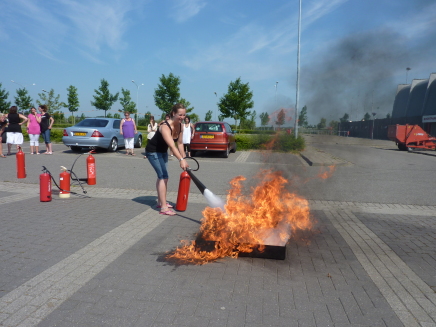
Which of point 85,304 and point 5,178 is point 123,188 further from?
point 85,304

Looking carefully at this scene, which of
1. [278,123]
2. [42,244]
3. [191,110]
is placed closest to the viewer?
[42,244]

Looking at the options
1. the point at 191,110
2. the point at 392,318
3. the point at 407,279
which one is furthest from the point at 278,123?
the point at 191,110

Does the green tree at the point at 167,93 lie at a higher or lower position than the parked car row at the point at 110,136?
higher

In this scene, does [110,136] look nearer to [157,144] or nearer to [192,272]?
[157,144]

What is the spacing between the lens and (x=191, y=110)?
48562mm

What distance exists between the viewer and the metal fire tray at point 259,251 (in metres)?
4.09

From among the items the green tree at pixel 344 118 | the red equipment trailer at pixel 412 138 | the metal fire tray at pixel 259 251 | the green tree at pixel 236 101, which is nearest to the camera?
the metal fire tray at pixel 259 251

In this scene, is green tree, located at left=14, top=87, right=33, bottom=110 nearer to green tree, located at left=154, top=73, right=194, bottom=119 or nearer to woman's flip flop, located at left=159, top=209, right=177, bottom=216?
green tree, located at left=154, top=73, right=194, bottom=119

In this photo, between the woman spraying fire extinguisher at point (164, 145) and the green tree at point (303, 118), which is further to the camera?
the woman spraying fire extinguisher at point (164, 145)

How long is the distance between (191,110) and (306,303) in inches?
1829

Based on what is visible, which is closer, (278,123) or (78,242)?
(78,242)

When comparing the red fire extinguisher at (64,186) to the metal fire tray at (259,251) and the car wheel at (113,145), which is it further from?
the car wheel at (113,145)

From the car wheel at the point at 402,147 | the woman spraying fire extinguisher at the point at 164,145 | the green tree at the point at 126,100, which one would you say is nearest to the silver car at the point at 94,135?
the woman spraying fire extinguisher at the point at 164,145

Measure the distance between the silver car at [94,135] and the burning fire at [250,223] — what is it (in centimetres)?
1113
